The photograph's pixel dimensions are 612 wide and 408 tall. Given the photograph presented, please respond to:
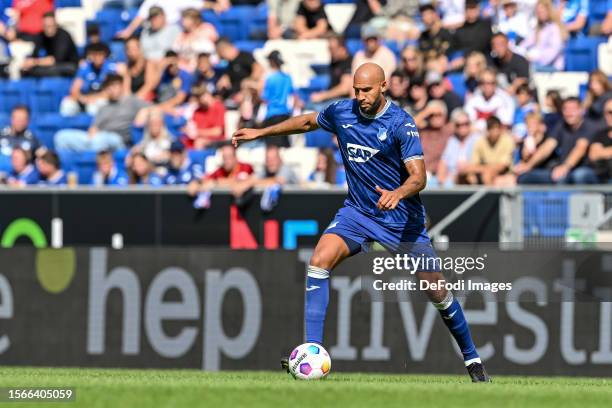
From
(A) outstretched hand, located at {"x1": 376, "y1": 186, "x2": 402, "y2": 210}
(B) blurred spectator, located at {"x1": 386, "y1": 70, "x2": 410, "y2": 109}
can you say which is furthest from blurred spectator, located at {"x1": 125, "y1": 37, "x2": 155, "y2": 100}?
(A) outstretched hand, located at {"x1": 376, "y1": 186, "x2": 402, "y2": 210}

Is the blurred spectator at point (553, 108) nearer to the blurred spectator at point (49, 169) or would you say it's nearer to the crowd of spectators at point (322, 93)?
the crowd of spectators at point (322, 93)

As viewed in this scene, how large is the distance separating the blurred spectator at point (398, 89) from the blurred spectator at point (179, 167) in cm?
Result: 245

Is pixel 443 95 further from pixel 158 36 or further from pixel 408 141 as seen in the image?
pixel 408 141

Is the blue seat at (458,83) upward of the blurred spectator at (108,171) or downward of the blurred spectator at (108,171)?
upward

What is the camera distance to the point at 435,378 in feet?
41.5

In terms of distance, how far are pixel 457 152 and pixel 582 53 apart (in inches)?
98.0

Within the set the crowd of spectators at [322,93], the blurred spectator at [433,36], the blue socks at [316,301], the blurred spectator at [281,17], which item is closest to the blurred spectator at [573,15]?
the crowd of spectators at [322,93]

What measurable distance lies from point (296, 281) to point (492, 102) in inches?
165

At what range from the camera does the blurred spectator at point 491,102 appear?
668 inches

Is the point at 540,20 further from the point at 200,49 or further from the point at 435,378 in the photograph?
the point at 435,378

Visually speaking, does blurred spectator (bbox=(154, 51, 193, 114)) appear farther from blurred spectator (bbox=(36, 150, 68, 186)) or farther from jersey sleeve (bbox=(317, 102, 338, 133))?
jersey sleeve (bbox=(317, 102, 338, 133))

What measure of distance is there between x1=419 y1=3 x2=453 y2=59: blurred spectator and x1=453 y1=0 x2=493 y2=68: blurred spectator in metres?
0.14

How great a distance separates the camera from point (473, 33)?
18016 millimetres

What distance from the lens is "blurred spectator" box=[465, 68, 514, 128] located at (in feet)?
55.7
